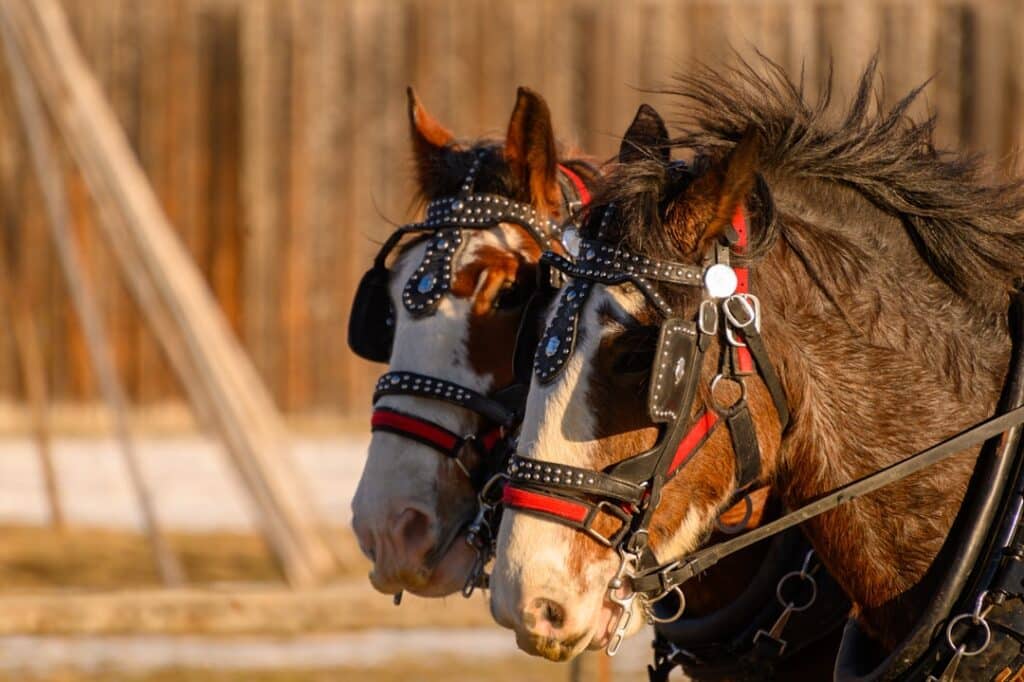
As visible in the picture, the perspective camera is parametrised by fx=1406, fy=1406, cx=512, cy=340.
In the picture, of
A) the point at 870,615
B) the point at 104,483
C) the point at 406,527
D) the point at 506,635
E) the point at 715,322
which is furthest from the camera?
the point at 104,483

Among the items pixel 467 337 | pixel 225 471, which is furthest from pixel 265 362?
pixel 467 337

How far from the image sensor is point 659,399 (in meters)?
2.39

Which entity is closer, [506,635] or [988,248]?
[988,248]

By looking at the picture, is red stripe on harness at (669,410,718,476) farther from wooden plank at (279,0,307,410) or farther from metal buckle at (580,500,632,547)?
wooden plank at (279,0,307,410)

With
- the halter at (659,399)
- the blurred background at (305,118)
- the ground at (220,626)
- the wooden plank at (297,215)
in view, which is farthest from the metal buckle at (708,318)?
the wooden plank at (297,215)

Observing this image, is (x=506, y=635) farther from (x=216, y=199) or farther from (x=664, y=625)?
(x=216, y=199)

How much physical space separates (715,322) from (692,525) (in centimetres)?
37

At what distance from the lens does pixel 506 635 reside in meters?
7.36

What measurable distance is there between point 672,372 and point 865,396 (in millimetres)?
437

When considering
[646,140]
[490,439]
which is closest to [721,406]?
[646,140]

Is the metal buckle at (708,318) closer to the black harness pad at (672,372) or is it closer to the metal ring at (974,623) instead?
the black harness pad at (672,372)

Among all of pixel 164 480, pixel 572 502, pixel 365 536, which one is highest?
pixel 572 502

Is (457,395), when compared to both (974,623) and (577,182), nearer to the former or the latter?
(577,182)

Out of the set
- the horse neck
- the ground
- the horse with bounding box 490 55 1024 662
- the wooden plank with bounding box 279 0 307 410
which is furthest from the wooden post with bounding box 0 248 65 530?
the horse neck
